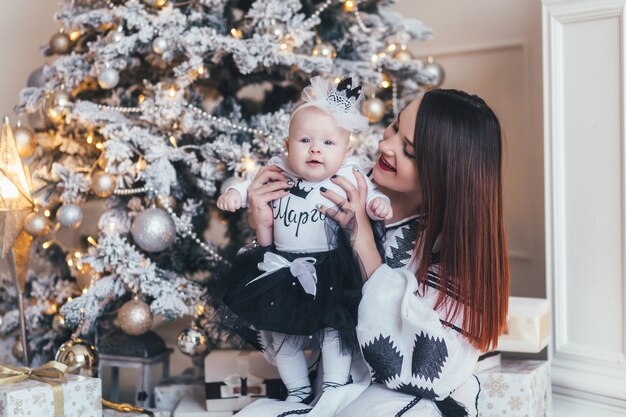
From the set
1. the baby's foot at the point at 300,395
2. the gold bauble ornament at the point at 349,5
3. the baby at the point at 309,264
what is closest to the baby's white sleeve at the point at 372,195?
the baby at the point at 309,264

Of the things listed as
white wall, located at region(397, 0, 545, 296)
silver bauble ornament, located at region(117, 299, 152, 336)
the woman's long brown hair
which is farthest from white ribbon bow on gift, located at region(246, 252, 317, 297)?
white wall, located at region(397, 0, 545, 296)

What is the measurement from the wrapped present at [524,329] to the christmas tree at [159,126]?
61 centimetres

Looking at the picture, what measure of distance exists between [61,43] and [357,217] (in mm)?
1162

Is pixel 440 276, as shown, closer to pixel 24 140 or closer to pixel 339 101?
pixel 339 101

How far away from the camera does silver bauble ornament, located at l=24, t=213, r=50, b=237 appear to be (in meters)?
2.12

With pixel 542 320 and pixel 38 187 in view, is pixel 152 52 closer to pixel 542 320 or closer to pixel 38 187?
pixel 38 187

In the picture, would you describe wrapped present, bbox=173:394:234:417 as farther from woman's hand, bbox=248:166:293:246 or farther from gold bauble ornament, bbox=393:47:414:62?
gold bauble ornament, bbox=393:47:414:62

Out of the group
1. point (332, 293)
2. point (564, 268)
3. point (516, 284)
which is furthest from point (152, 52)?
point (516, 284)

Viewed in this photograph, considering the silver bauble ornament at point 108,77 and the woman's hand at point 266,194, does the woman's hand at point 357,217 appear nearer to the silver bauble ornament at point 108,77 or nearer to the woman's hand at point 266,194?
the woman's hand at point 266,194

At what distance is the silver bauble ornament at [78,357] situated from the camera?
1989mm

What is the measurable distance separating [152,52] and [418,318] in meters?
1.11

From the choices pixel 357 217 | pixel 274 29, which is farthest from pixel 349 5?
pixel 357 217

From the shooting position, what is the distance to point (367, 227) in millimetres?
1599

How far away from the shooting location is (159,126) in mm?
2141
